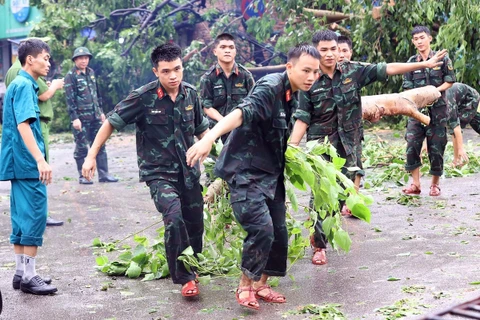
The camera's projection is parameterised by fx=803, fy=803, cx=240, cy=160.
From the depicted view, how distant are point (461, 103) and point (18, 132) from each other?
664 centimetres

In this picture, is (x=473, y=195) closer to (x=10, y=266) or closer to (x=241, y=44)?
(x=10, y=266)

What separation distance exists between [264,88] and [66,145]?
15.0 metres

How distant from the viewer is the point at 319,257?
6.63m

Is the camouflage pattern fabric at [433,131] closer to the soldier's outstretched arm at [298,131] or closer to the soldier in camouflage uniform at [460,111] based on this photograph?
the soldier in camouflage uniform at [460,111]

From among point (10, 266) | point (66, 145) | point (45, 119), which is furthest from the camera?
point (66, 145)

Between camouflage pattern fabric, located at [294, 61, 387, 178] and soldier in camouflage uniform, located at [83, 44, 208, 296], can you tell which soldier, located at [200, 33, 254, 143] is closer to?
camouflage pattern fabric, located at [294, 61, 387, 178]

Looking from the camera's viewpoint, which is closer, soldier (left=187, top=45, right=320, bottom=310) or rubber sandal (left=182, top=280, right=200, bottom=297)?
soldier (left=187, top=45, right=320, bottom=310)

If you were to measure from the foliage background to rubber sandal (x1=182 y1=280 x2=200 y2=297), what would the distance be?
10.7 m

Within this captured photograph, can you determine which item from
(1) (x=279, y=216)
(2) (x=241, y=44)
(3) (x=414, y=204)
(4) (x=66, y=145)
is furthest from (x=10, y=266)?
(2) (x=241, y=44)

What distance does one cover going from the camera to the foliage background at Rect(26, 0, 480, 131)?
16125mm

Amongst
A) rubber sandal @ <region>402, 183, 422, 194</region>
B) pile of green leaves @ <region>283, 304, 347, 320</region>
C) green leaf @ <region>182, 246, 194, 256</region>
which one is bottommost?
rubber sandal @ <region>402, 183, 422, 194</region>

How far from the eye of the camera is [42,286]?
596cm

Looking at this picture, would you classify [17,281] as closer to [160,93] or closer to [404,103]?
[160,93]

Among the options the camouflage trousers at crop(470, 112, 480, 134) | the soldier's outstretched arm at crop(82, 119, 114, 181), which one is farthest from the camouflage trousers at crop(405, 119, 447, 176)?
the soldier's outstretched arm at crop(82, 119, 114, 181)
